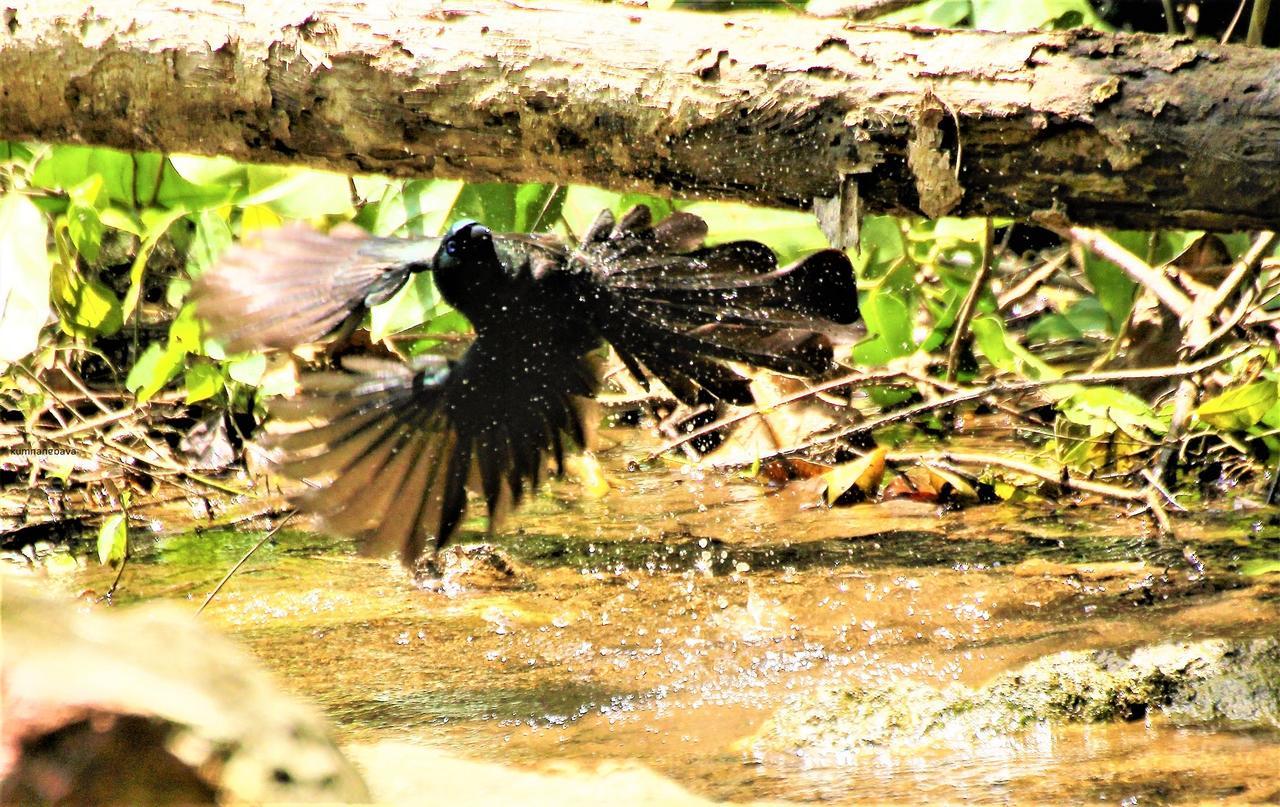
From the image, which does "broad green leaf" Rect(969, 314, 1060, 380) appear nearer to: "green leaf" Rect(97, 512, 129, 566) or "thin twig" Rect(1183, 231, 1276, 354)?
"thin twig" Rect(1183, 231, 1276, 354)

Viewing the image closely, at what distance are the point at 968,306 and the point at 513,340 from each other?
1150 mm

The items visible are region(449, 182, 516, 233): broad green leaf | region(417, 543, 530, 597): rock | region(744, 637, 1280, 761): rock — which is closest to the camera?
region(744, 637, 1280, 761): rock

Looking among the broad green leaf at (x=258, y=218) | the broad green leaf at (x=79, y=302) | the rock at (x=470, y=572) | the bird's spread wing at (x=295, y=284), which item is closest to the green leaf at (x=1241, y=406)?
the rock at (x=470, y=572)

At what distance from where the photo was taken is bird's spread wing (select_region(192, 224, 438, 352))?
2.15 m

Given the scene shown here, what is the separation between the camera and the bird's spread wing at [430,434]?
2.16m

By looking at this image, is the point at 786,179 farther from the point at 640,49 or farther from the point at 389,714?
the point at 389,714

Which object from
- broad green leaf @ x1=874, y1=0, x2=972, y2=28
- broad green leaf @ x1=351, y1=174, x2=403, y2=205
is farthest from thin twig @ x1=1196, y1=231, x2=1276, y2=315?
broad green leaf @ x1=351, y1=174, x2=403, y2=205

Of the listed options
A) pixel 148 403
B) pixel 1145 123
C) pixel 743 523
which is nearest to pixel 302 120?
pixel 1145 123

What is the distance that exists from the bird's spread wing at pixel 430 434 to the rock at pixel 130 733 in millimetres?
1227

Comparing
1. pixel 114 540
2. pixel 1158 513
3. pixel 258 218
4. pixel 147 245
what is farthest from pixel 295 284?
pixel 1158 513

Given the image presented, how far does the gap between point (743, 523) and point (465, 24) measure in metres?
1.43

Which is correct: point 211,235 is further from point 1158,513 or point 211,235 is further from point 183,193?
point 1158,513

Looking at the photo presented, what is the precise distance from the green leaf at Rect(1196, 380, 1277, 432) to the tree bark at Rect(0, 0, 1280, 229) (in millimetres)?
983

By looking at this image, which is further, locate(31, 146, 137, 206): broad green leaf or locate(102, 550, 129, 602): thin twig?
locate(31, 146, 137, 206): broad green leaf
